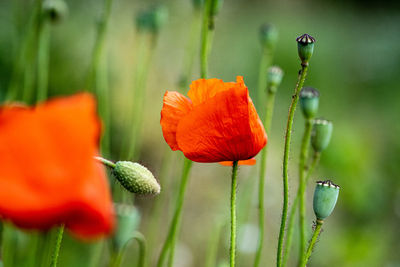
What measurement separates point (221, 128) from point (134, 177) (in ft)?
0.27

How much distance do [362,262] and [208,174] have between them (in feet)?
2.08

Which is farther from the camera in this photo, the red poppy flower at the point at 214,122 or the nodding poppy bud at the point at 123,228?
the nodding poppy bud at the point at 123,228

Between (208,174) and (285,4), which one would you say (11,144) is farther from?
(285,4)

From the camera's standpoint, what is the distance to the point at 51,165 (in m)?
0.27

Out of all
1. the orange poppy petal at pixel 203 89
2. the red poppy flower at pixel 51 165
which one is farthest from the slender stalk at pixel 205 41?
the red poppy flower at pixel 51 165

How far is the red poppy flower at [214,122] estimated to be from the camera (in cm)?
43

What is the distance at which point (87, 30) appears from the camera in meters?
2.33

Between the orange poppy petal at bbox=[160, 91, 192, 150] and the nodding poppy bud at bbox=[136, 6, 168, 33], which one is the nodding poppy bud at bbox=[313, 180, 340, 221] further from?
the nodding poppy bud at bbox=[136, 6, 168, 33]

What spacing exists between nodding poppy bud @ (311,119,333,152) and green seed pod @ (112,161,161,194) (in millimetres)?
216

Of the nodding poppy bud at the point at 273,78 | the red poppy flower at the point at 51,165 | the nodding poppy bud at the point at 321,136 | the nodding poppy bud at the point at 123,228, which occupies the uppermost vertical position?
the nodding poppy bud at the point at 273,78

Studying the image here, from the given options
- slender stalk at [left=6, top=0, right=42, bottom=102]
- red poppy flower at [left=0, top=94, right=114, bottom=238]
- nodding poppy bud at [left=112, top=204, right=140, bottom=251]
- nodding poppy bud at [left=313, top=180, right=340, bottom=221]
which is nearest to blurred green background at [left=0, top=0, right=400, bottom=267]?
slender stalk at [left=6, top=0, right=42, bottom=102]

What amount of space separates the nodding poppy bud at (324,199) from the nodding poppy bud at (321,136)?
0.10 m

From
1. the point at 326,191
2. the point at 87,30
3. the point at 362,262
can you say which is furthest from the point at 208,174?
the point at 326,191

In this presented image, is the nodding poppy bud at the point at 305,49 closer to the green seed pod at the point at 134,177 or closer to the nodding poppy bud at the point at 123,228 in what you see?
the green seed pod at the point at 134,177
